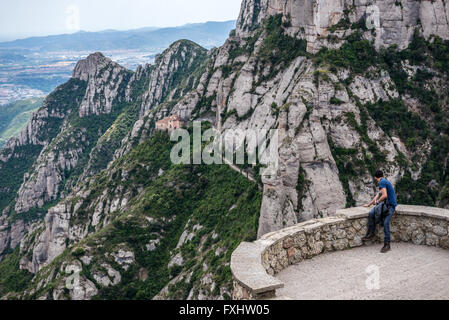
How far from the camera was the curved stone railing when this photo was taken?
12297mm

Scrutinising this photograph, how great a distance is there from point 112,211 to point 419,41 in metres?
65.3

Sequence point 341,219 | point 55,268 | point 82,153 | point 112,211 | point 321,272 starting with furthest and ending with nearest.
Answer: point 82,153 < point 112,211 < point 55,268 < point 341,219 < point 321,272

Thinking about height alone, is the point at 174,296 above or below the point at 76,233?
above

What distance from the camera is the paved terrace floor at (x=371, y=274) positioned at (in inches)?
422

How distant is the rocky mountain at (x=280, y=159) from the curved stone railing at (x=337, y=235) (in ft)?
118

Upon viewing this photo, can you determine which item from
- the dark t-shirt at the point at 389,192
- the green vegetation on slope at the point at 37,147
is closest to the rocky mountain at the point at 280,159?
the dark t-shirt at the point at 389,192

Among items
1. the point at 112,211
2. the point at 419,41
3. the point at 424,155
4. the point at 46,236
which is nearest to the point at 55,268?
the point at 112,211

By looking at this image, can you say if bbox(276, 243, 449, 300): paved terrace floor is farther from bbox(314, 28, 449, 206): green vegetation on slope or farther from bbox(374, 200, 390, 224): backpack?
bbox(314, 28, 449, 206): green vegetation on slope

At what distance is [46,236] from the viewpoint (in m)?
104

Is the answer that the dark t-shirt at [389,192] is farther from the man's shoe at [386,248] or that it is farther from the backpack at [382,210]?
the man's shoe at [386,248]

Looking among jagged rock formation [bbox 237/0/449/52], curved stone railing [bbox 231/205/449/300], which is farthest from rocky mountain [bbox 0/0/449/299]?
curved stone railing [bbox 231/205/449/300]

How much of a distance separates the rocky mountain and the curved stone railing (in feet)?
118

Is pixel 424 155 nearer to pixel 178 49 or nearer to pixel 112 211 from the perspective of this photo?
pixel 112 211

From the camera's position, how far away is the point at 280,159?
5256cm
